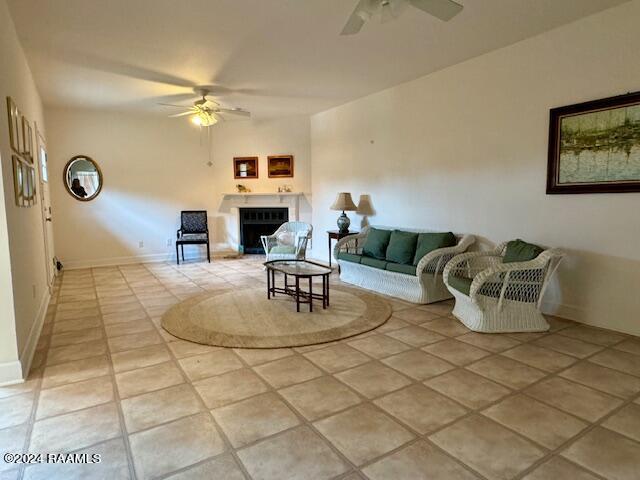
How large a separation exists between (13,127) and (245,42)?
2076 millimetres

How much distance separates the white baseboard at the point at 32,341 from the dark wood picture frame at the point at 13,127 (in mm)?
1443

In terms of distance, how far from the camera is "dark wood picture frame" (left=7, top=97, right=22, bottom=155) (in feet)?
9.51

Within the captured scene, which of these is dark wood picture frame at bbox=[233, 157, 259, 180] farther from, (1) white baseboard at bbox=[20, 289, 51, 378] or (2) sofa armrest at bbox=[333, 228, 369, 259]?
(1) white baseboard at bbox=[20, 289, 51, 378]

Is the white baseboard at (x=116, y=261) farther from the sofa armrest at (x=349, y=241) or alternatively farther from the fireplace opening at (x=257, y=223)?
the sofa armrest at (x=349, y=241)

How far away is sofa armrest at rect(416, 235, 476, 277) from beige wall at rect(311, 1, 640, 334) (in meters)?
0.23

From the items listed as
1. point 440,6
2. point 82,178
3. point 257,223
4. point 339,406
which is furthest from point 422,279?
point 82,178

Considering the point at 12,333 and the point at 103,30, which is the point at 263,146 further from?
the point at 12,333

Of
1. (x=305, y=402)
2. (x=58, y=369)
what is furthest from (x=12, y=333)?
(x=305, y=402)

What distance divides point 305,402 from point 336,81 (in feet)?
13.6

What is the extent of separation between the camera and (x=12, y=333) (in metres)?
2.53

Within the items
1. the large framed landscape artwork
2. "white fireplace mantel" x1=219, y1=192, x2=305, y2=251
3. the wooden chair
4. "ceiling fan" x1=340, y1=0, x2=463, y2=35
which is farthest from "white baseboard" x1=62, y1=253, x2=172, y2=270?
the large framed landscape artwork

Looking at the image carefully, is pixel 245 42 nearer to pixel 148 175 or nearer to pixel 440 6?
pixel 440 6

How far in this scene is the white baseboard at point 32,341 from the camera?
2.66 meters

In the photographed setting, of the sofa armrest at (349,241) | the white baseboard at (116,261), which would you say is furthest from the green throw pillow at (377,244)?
the white baseboard at (116,261)
